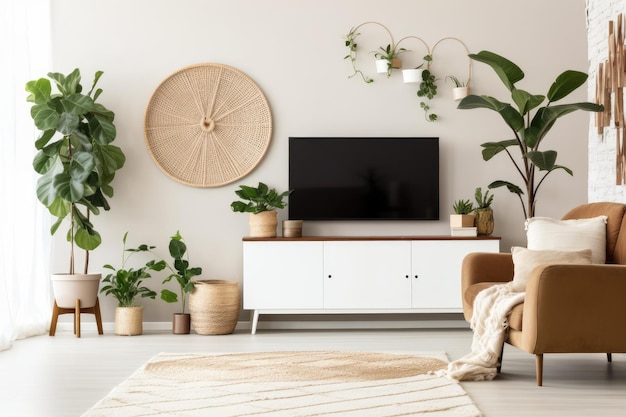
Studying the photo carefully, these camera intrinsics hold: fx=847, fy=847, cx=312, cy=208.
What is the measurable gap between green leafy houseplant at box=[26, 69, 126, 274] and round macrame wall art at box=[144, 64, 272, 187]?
387 mm

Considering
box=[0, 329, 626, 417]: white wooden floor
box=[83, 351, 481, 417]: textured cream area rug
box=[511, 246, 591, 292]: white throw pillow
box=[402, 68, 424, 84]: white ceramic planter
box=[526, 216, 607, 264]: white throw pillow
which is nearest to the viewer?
box=[83, 351, 481, 417]: textured cream area rug

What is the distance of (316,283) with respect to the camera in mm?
5969

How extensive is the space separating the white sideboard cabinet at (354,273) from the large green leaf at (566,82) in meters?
1.35

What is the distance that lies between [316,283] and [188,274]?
0.91 m

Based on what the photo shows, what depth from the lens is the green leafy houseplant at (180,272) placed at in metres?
5.99

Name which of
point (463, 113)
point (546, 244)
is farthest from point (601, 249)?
point (463, 113)

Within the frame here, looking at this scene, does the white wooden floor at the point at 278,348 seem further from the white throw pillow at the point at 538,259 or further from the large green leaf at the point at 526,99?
the large green leaf at the point at 526,99

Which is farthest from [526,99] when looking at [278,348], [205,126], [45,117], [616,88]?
[45,117]

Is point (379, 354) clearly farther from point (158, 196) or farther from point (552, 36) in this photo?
point (552, 36)

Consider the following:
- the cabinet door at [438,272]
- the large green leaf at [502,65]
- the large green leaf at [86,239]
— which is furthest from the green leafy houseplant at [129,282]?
the large green leaf at [502,65]

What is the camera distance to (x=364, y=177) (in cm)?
630

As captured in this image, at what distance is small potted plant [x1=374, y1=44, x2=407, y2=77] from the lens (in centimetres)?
626

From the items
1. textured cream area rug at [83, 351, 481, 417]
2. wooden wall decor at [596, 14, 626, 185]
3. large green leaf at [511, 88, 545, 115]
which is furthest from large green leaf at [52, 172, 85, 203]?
wooden wall decor at [596, 14, 626, 185]

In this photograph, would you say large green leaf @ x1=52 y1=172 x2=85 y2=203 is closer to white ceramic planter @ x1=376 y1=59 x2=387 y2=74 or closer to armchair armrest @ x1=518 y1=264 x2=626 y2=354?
white ceramic planter @ x1=376 y1=59 x2=387 y2=74
